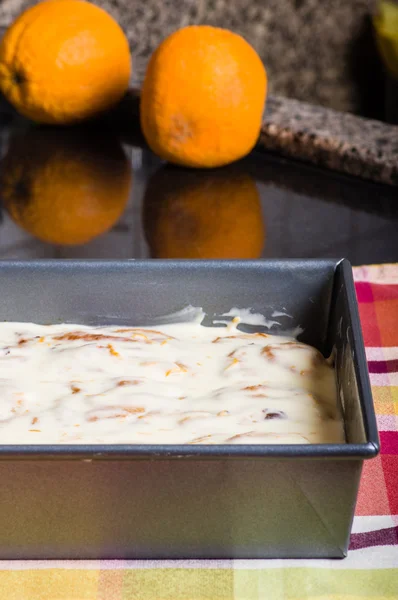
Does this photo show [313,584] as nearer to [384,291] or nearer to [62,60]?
[384,291]

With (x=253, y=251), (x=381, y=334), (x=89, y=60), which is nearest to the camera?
(x=381, y=334)

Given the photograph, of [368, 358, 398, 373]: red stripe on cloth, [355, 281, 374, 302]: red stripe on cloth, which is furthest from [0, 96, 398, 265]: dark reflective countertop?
[368, 358, 398, 373]: red stripe on cloth

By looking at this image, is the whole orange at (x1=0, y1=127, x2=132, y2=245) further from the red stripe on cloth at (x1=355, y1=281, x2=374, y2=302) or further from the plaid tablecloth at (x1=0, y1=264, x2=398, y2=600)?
the plaid tablecloth at (x1=0, y1=264, x2=398, y2=600)

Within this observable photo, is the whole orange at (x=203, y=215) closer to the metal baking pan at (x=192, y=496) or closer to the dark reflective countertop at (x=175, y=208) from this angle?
the dark reflective countertop at (x=175, y=208)

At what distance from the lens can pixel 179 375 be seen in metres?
0.70

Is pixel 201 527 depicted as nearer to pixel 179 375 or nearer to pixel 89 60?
pixel 179 375

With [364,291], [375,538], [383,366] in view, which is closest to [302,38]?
[364,291]

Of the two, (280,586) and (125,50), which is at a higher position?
(125,50)

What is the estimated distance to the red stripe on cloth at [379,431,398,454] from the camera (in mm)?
707

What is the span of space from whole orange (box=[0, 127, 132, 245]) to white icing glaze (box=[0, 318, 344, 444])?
426 mm

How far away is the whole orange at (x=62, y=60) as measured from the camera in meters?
1.33

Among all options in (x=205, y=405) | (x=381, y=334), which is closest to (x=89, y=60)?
(x=381, y=334)

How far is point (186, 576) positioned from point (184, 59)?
0.80 m

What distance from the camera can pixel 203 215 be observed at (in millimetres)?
1215
